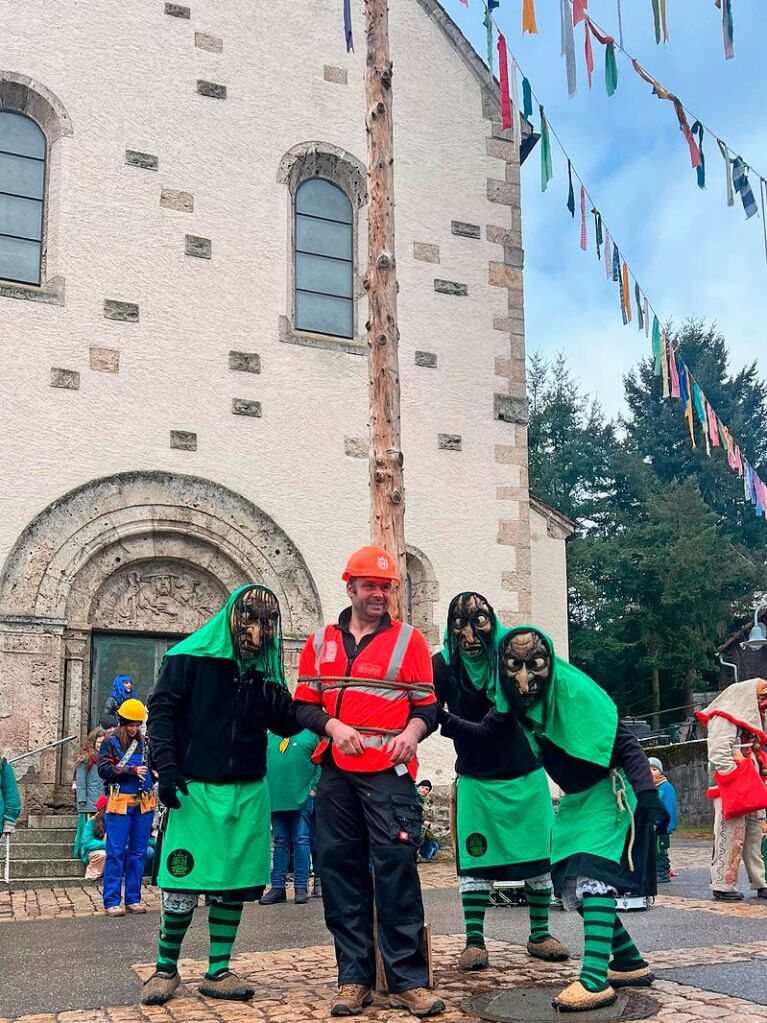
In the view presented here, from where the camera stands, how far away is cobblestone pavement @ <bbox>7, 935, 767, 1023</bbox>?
4.91m

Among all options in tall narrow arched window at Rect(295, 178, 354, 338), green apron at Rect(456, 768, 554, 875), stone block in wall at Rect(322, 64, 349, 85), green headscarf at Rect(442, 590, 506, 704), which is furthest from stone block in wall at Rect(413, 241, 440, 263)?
green apron at Rect(456, 768, 554, 875)

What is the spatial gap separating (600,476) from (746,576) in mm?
6789

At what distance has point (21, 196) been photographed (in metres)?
13.3

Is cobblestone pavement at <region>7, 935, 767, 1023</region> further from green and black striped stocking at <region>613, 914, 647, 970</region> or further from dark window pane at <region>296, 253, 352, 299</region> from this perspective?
dark window pane at <region>296, 253, 352, 299</region>

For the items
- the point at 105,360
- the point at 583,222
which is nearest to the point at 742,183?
the point at 583,222

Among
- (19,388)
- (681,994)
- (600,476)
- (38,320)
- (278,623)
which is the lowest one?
(681,994)

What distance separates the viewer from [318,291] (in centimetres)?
1469

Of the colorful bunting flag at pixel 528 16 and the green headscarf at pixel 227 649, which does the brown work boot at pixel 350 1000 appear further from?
the colorful bunting flag at pixel 528 16

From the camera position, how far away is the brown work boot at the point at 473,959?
235 inches

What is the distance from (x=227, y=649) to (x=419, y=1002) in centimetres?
178

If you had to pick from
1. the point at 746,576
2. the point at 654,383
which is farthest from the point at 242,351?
the point at 654,383

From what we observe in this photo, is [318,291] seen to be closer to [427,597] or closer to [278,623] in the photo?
[427,597]

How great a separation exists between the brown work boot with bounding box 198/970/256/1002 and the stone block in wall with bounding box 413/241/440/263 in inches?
434

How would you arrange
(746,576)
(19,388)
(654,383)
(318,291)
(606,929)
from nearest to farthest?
(606,929) → (19,388) → (318,291) → (746,576) → (654,383)
